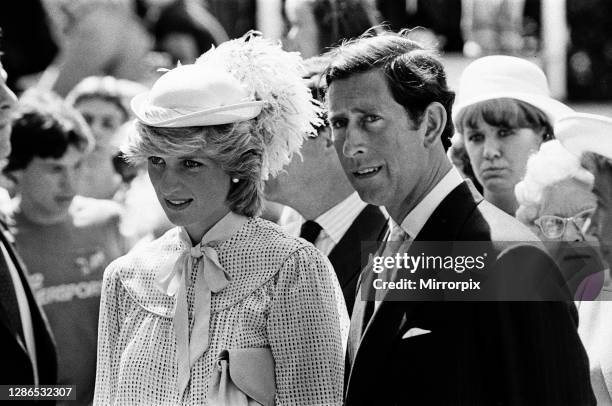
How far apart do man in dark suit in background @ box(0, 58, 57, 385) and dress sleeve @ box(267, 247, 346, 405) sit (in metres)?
0.99

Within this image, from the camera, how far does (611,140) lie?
2.71 m

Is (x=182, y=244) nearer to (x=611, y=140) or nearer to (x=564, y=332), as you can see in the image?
(x=564, y=332)

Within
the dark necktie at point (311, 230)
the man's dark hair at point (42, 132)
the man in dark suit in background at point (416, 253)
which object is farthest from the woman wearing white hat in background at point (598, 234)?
the man's dark hair at point (42, 132)

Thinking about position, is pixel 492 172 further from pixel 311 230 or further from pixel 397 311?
pixel 397 311

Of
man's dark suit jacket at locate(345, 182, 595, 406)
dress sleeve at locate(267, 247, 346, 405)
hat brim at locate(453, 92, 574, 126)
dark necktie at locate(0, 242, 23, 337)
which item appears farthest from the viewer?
hat brim at locate(453, 92, 574, 126)

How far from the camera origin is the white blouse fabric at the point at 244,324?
2498mm

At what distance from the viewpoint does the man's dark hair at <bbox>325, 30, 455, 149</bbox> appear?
254 cm

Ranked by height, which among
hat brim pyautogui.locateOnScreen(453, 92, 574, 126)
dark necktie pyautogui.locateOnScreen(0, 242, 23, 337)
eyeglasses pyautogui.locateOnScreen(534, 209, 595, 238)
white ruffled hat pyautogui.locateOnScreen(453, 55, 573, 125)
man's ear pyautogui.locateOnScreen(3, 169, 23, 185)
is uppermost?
white ruffled hat pyautogui.locateOnScreen(453, 55, 573, 125)

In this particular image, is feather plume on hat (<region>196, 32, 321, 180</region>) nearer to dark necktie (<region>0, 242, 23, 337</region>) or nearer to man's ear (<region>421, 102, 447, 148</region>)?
man's ear (<region>421, 102, 447, 148</region>)

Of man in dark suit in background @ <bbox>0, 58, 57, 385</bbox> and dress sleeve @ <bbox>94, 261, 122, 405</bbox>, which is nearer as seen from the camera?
dress sleeve @ <bbox>94, 261, 122, 405</bbox>

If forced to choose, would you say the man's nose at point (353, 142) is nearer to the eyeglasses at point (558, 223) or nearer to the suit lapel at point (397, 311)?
the suit lapel at point (397, 311)

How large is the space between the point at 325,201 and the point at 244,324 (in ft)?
2.89

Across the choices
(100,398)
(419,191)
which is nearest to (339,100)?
(419,191)

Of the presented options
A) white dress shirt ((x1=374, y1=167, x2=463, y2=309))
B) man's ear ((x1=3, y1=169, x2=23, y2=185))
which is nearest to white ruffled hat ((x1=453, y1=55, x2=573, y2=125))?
white dress shirt ((x1=374, y1=167, x2=463, y2=309))
